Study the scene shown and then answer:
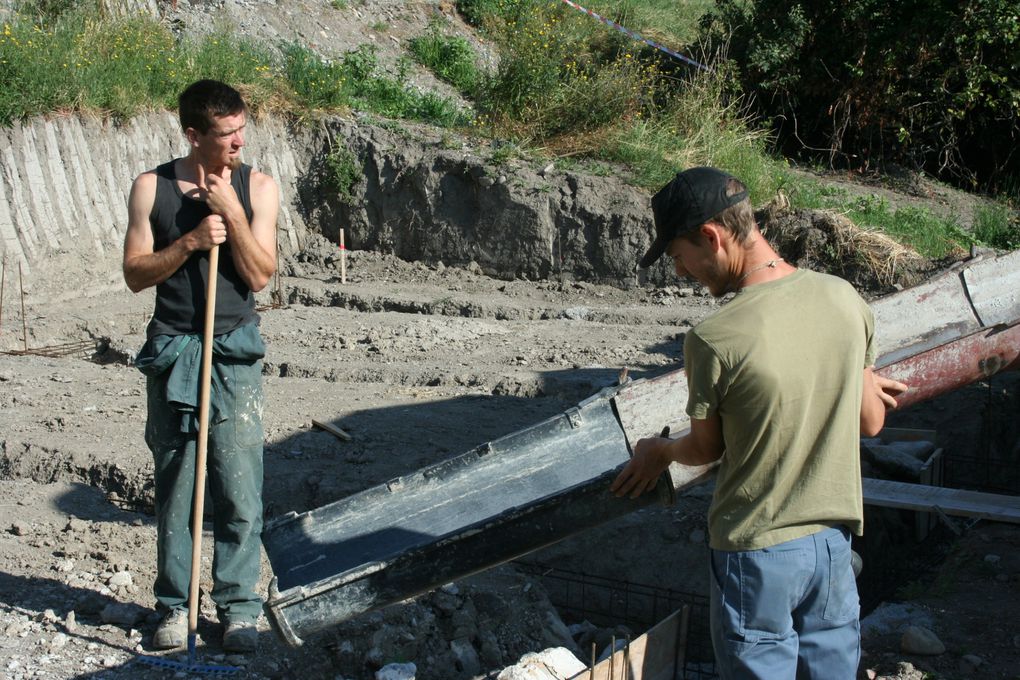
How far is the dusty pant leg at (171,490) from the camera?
3.72 metres

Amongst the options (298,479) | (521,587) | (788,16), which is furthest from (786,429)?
(788,16)

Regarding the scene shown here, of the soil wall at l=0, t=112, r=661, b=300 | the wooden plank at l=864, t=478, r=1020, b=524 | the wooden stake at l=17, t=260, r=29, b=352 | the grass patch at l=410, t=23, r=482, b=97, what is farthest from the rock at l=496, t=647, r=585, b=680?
the grass patch at l=410, t=23, r=482, b=97

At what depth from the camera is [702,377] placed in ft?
7.54

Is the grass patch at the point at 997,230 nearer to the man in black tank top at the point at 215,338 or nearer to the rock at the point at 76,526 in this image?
the man in black tank top at the point at 215,338

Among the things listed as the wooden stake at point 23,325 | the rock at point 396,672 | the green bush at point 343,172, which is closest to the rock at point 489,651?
the rock at point 396,672

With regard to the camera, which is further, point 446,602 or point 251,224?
point 446,602

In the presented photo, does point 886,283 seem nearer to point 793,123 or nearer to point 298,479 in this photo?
point 793,123

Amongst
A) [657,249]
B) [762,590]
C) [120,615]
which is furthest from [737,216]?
[120,615]

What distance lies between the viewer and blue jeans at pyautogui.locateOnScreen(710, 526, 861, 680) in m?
2.38

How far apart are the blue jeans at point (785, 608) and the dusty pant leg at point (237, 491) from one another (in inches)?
76.5

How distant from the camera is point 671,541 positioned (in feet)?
16.6

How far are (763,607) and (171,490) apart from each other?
2285 mm

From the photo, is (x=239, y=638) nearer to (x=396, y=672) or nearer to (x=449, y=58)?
(x=396, y=672)

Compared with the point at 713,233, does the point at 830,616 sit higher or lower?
lower
